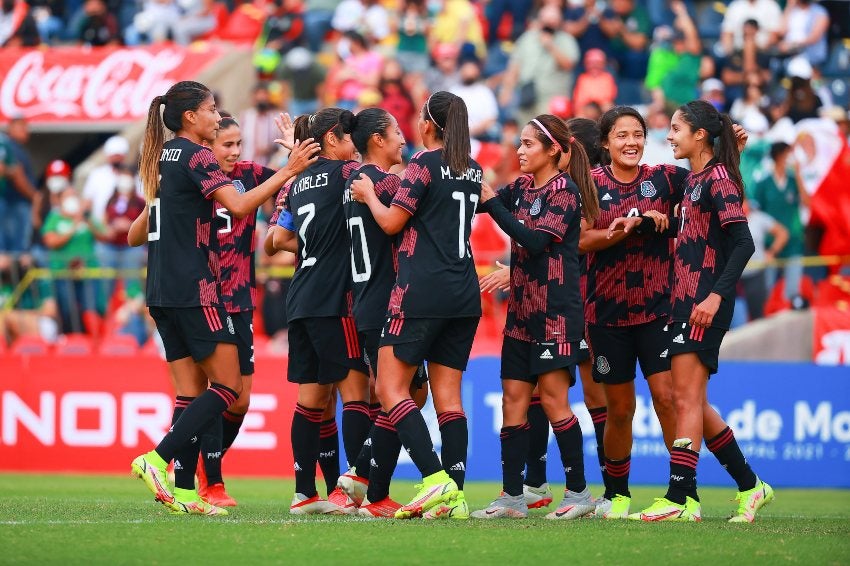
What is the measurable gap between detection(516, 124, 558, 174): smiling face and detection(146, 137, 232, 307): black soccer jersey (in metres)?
1.78

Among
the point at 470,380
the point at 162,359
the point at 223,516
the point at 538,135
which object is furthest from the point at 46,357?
the point at 538,135

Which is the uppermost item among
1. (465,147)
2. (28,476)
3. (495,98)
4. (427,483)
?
(495,98)

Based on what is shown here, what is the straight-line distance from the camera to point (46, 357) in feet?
47.2

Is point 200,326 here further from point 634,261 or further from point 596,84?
point 596,84

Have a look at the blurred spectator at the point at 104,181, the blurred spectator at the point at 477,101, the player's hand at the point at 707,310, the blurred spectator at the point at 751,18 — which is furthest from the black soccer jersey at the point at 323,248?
the blurred spectator at the point at 751,18

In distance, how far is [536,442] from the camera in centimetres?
939

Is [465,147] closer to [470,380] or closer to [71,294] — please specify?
[470,380]

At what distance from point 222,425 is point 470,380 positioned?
4451 mm

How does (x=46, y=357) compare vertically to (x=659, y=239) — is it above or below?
below

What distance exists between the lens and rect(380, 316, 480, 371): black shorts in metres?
7.90

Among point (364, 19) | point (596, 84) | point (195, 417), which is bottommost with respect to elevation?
point (195, 417)

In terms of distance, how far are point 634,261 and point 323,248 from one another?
6.31ft

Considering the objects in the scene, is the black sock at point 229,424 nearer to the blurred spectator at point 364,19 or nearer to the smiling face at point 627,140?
the smiling face at point 627,140

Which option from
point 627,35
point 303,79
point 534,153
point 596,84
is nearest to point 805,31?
point 627,35
